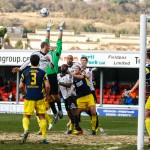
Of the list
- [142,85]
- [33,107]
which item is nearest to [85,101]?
[33,107]

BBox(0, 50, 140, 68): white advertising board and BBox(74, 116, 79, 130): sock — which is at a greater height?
BBox(0, 50, 140, 68): white advertising board

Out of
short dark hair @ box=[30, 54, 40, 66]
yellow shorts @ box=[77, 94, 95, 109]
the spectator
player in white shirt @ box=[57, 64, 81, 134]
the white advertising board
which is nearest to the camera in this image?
short dark hair @ box=[30, 54, 40, 66]

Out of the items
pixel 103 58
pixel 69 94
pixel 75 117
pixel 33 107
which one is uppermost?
pixel 103 58

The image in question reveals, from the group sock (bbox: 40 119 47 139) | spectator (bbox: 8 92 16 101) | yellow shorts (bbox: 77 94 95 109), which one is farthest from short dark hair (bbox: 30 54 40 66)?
spectator (bbox: 8 92 16 101)

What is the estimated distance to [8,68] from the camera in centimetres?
4966

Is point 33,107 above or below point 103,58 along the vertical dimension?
below

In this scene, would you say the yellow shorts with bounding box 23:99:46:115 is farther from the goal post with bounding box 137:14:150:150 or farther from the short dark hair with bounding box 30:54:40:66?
the goal post with bounding box 137:14:150:150

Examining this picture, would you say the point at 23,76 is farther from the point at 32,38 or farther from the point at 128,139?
the point at 32,38

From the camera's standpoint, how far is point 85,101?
66.4ft

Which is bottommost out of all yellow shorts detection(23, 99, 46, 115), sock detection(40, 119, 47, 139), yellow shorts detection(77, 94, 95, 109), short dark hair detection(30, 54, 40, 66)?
sock detection(40, 119, 47, 139)

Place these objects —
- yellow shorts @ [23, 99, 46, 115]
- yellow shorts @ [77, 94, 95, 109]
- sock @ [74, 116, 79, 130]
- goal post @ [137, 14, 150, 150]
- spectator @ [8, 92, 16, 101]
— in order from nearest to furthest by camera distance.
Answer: goal post @ [137, 14, 150, 150] → yellow shorts @ [23, 99, 46, 115] → sock @ [74, 116, 79, 130] → yellow shorts @ [77, 94, 95, 109] → spectator @ [8, 92, 16, 101]

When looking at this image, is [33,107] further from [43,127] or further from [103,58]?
[103,58]

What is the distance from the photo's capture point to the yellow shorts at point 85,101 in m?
20.2

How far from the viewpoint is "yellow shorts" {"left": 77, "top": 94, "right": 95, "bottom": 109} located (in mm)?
20234
